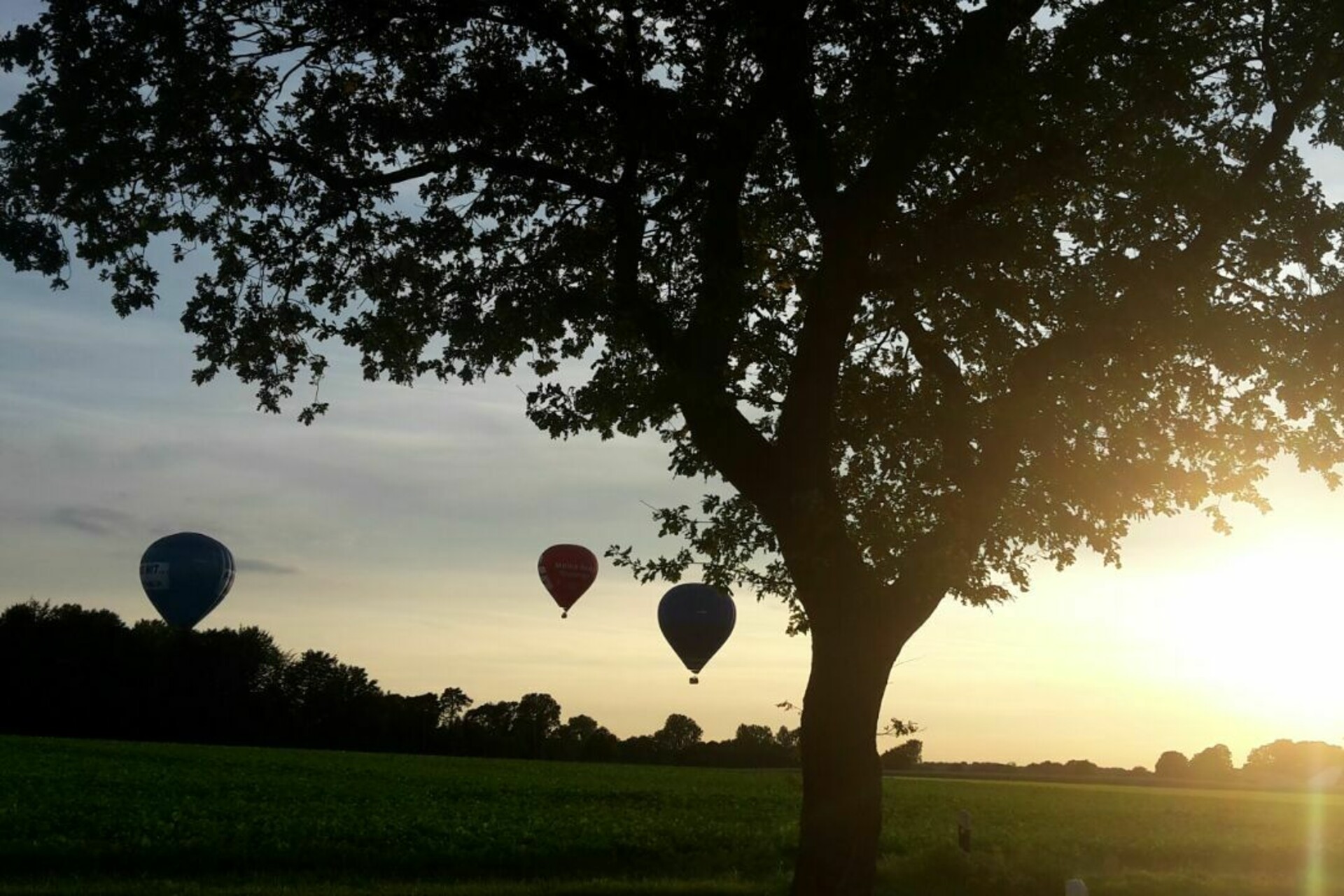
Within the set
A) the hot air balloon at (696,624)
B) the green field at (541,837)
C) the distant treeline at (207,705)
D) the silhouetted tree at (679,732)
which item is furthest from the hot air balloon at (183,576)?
the silhouetted tree at (679,732)

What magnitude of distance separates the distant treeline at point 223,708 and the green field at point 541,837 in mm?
41440

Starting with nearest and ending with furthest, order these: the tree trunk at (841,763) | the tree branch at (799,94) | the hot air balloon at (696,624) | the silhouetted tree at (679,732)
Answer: the tree trunk at (841,763), the tree branch at (799,94), the hot air balloon at (696,624), the silhouetted tree at (679,732)

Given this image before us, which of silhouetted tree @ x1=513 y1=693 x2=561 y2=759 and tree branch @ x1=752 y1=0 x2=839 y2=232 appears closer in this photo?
Answer: tree branch @ x1=752 y1=0 x2=839 y2=232

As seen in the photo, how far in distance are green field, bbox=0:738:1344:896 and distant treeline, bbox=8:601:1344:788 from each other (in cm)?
4144

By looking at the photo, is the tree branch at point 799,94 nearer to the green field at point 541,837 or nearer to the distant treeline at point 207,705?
the green field at point 541,837

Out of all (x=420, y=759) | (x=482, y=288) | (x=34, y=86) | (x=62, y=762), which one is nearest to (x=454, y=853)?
(x=482, y=288)

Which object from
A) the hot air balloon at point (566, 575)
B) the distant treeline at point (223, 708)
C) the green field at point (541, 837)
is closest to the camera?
the green field at point (541, 837)

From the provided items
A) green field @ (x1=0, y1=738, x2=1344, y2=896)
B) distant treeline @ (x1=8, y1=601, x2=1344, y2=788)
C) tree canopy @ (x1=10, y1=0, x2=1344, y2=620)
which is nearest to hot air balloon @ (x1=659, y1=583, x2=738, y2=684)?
green field @ (x1=0, y1=738, x2=1344, y2=896)

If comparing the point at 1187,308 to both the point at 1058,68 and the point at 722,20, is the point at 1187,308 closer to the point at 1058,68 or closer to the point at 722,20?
the point at 1058,68

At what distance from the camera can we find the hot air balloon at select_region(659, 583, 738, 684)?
102ft

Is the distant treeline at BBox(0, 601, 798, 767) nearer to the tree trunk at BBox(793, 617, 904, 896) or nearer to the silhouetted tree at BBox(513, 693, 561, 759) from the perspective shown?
the silhouetted tree at BBox(513, 693, 561, 759)

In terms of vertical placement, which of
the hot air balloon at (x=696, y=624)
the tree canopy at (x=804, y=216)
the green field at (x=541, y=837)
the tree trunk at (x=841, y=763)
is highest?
the tree canopy at (x=804, y=216)

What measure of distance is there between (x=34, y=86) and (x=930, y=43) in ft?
33.5

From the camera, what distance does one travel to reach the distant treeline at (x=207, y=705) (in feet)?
297
